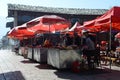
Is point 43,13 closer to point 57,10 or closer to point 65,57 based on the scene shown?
point 57,10

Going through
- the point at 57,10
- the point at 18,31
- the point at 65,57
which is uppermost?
the point at 57,10

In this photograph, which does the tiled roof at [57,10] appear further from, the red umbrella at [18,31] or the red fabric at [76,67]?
the red fabric at [76,67]

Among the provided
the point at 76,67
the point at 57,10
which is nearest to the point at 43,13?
the point at 57,10

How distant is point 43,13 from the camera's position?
3600 centimetres

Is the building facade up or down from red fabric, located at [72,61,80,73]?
up

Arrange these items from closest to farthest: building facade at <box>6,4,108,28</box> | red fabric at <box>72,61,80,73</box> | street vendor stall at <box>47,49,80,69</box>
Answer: red fabric at <box>72,61,80,73</box>
street vendor stall at <box>47,49,80,69</box>
building facade at <box>6,4,108,28</box>

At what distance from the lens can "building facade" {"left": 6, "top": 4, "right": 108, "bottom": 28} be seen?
34.6 m

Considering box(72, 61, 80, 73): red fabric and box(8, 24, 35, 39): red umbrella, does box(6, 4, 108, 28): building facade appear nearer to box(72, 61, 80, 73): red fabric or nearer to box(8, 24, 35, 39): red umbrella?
box(8, 24, 35, 39): red umbrella

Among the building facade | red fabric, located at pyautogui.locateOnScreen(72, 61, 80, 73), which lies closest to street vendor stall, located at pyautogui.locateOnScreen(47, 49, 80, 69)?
red fabric, located at pyautogui.locateOnScreen(72, 61, 80, 73)

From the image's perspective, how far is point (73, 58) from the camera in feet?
38.9

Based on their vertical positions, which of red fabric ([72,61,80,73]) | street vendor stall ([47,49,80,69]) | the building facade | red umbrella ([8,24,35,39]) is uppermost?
the building facade

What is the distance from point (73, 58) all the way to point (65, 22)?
2.17 m

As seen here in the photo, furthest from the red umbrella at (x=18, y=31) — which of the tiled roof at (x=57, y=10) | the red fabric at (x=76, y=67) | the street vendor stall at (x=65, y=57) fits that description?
the tiled roof at (x=57, y=10)

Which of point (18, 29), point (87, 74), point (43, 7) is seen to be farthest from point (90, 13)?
point (87, 74)
